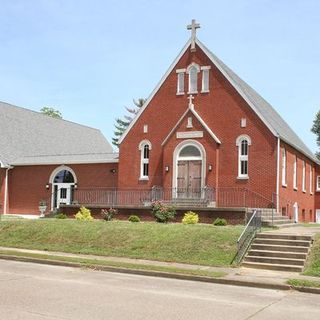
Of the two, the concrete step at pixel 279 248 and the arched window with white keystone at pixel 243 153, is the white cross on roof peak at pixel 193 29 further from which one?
the concrete step at pixel 279 248

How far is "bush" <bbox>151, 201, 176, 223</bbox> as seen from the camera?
2508cm

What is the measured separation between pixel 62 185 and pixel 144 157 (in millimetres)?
7482

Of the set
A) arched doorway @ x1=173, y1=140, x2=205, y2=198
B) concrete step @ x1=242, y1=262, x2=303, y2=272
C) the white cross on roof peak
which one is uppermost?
the white cross on roof peak

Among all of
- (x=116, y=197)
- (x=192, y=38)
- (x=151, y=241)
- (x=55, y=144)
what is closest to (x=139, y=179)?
(x=116, y=197)

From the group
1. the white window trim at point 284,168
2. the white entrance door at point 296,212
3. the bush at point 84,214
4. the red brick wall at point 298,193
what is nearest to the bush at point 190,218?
the bush at point 84,214

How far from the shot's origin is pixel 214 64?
3014 centimetres

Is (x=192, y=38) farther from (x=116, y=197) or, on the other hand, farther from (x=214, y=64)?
(x=116, y=197)

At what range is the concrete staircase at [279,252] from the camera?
1583 centimetres

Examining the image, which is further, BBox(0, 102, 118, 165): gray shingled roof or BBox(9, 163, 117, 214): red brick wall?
BBox(0, 102, 118, 165): gray shingled roof

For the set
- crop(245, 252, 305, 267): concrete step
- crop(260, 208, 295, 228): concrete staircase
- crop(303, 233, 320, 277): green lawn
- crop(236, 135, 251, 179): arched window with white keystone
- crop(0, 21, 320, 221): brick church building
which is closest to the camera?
crop(303, 233, 320, 277): green lawn

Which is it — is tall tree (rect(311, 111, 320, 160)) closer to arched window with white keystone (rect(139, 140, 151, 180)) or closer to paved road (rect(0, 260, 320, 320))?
arched window with white keystone (rect(139, 140, 151, 180))

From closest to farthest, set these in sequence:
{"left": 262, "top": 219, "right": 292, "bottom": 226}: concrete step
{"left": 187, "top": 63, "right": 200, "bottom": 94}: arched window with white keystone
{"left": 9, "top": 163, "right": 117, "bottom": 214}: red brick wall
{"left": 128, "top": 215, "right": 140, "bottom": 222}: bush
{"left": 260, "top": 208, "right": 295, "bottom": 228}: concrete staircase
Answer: {"left": 262, "top": 219, "right": 292, "bottom": 226}: concrete step → {"left": 260, "top": 208, "right": 295, "bottom": 228}: concrete staircase → {"left": 128, "top": 215, "right": 140, "bottom": 222}: bush → {"left": 187, "top": 63, "right": 200, "bottom": 94}: arched window with white keystone → {"left": 9, "top": 163, "right": 117, "bottom": 214}: red brick wall

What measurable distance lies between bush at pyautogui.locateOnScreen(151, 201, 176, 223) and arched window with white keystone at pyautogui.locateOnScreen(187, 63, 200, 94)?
8.49 m

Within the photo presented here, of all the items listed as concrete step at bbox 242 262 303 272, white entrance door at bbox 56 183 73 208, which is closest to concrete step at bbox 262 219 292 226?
concrete step at bbox 242 262 303 272
